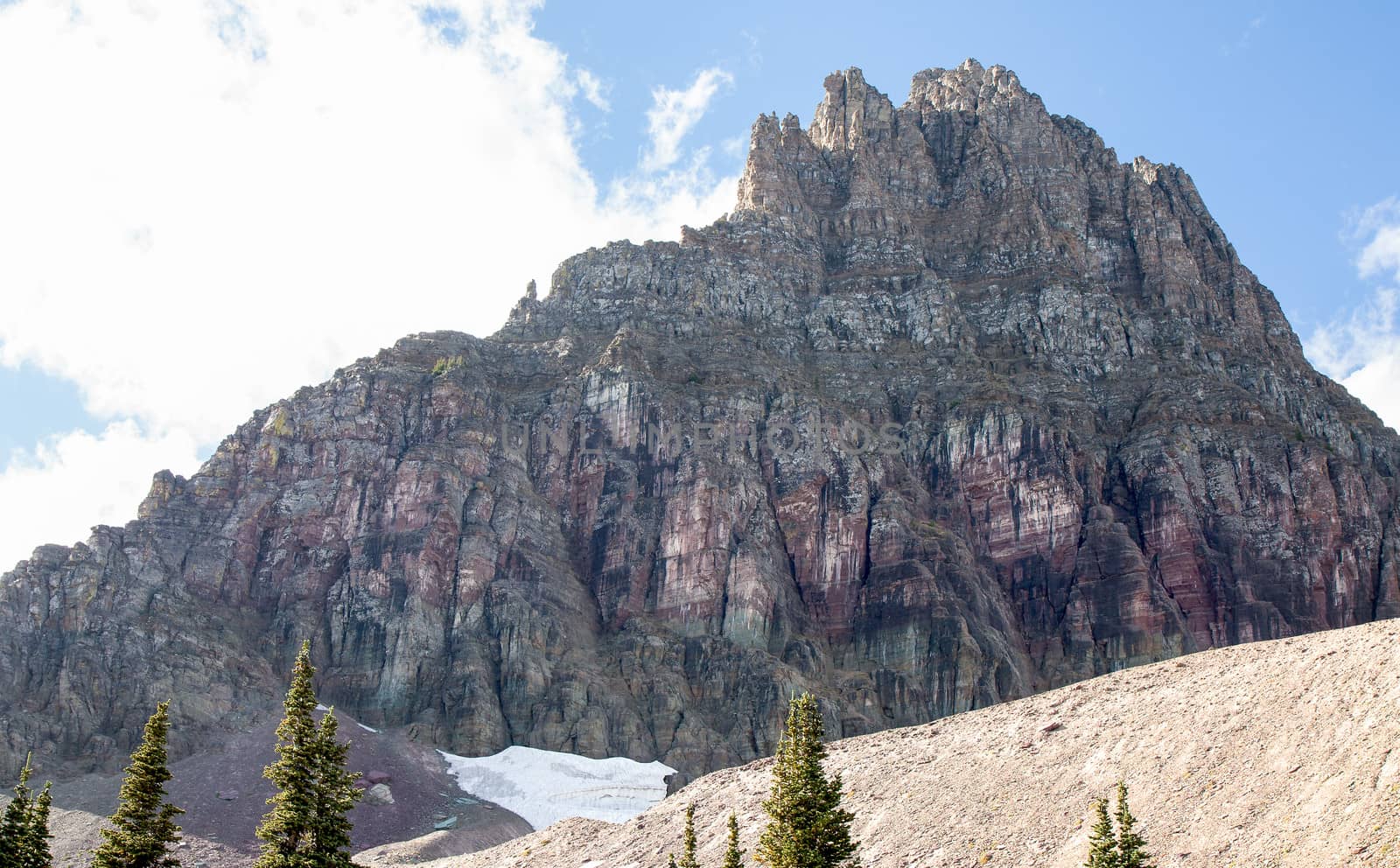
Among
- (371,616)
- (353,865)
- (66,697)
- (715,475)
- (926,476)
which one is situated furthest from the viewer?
(926,476)

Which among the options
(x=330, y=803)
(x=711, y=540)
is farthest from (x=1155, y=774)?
(x=711, y=540)

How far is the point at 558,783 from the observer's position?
12725 centimetres

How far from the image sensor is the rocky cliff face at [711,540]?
136875mm

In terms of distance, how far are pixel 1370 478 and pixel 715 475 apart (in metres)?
81.2

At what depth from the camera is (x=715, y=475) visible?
15925cm

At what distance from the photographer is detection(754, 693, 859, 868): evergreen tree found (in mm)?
47125

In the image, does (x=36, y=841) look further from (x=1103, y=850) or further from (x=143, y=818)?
(x=1103, y=850)

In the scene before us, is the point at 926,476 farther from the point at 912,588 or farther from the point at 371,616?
the point at 371,616

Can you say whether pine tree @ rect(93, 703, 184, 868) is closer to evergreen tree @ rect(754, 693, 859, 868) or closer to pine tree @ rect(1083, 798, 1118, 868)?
evergreen tree @ rect(754, 693, 859, 868)

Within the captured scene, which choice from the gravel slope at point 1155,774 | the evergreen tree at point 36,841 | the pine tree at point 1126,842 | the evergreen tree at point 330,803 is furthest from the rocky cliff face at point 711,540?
the pine tree at point 1126,842

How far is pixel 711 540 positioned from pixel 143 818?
108 meters

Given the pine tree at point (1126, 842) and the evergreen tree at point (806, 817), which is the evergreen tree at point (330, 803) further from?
the pine tree at point (1126, 842)

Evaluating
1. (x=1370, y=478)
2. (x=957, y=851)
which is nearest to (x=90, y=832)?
(x=957, y=851)

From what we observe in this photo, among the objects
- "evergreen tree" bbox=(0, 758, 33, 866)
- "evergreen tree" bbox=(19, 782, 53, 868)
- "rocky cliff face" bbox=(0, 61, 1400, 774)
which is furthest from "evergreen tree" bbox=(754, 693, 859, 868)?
"rocky cliff face" bbox=(0, 61, 1400, 774)
